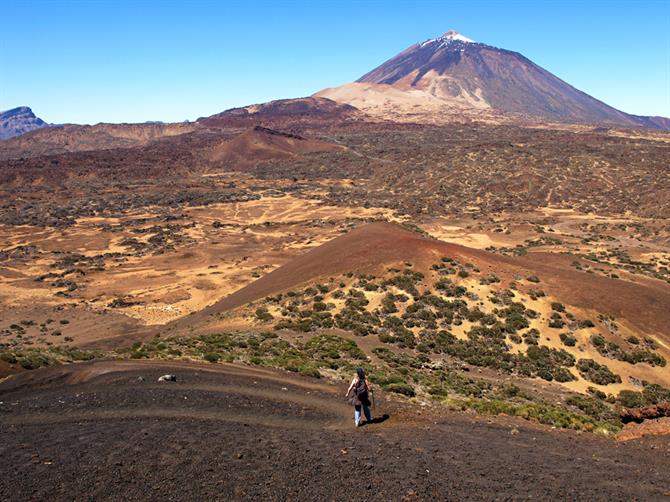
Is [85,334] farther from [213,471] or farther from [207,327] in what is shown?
[213,471]

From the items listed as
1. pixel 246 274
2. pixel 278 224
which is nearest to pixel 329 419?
pixel 246 274

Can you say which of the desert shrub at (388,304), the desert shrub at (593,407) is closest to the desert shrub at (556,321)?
the desert shrub at (593,407)

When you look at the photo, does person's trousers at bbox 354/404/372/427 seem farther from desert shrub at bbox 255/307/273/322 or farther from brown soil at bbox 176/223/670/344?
brown soil at bbox 176/223/670/344

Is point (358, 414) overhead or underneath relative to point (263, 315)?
overhead

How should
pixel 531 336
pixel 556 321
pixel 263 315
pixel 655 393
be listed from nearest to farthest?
pixel 655 393 → pixel 531 336 → pixel 556 321 → pixel 263 315

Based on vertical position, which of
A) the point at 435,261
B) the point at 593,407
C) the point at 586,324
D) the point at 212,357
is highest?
the point at 435,261

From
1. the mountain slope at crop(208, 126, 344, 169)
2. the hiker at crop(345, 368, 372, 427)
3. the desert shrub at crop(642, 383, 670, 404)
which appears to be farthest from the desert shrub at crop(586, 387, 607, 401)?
the mountain slope at crop(208, 126, 344, 169)

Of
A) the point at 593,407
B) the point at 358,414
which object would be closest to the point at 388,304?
the point at 593,407

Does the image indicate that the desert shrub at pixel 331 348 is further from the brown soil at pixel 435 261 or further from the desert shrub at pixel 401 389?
the brown soil at pixel 435 261

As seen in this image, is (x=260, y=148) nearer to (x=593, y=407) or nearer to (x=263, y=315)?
(x=263, y=315)
